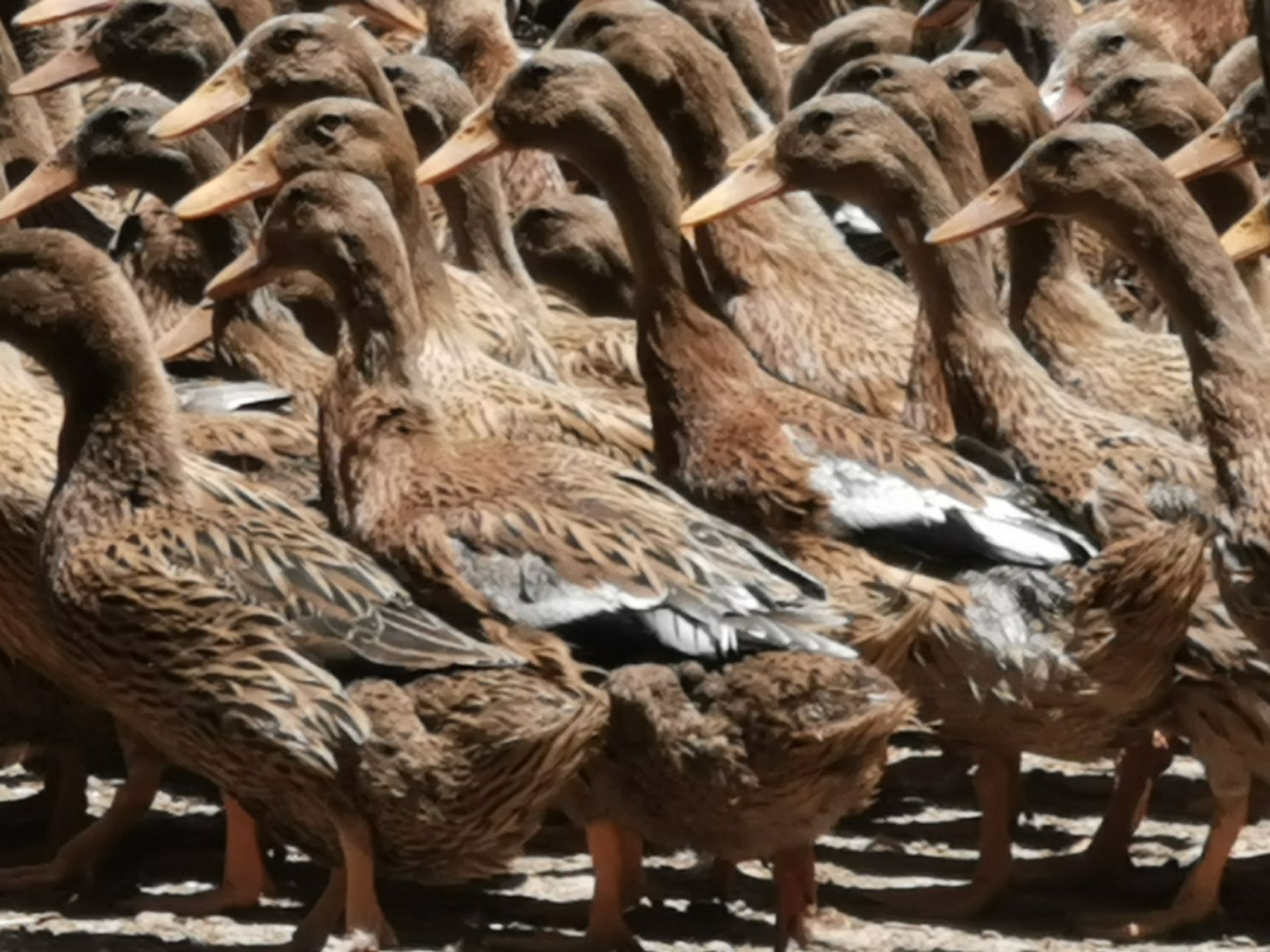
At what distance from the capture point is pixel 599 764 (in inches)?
317

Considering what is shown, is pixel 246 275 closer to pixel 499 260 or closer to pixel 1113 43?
pixel 499 260

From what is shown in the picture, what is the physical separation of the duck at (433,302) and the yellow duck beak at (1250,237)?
5.08ft

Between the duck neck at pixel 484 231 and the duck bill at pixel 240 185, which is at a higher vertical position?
the duck bill at pixel 240 185

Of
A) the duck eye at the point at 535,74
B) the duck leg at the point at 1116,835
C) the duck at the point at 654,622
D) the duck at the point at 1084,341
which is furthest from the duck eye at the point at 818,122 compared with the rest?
the duck leg at the point at 1116,835

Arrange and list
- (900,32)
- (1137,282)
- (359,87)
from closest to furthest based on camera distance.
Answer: (359,87), (1137,282), (900,32)

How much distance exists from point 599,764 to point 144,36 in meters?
4.60

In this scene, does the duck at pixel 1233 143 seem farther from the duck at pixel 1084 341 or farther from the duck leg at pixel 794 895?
the duck leg at pixel 794 895

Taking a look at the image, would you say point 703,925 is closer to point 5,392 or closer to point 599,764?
point 599,764

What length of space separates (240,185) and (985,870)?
106 inches

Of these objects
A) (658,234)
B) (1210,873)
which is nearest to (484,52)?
(658,234)

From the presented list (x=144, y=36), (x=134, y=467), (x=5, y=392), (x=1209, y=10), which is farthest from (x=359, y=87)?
(x=1209, y=10)

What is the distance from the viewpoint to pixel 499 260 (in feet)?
35.2

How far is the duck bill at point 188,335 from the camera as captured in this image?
32.6ft

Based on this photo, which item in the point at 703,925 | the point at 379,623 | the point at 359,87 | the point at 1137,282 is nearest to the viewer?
the point at 379,623
